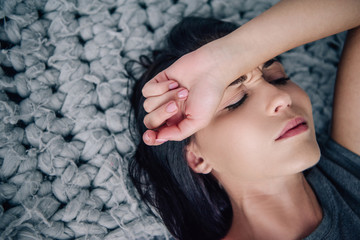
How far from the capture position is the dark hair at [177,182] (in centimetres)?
79

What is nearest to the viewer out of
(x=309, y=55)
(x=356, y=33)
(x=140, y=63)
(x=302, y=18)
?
(x=302, y=18)

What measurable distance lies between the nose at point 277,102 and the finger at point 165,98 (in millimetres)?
189

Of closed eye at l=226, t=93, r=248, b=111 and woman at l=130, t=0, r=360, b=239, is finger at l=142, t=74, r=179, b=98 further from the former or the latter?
closed eye at l=226, t=93, r=248, b=111

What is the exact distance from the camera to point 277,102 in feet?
2.05

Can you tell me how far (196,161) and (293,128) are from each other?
9.9 inches

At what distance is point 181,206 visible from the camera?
0.85 metres

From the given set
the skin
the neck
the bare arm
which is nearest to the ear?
the skin

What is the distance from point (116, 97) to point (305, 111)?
1.67 ft

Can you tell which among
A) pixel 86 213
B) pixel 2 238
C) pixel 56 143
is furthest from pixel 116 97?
pixel 2 238

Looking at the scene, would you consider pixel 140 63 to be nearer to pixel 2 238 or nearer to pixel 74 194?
pixel 74 194

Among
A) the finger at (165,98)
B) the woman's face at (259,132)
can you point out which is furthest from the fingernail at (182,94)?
the woman's face at (259,132)

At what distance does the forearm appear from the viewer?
0.62 meters

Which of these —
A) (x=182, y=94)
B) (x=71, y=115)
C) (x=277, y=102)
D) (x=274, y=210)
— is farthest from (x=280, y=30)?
(x=71, y=115)

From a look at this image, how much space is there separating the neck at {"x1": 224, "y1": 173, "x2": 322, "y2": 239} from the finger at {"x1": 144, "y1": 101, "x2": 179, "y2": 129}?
0.32 m
